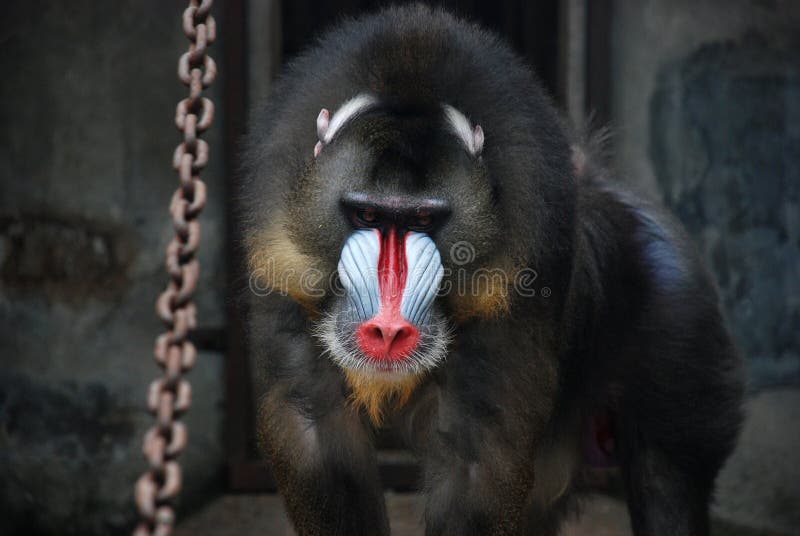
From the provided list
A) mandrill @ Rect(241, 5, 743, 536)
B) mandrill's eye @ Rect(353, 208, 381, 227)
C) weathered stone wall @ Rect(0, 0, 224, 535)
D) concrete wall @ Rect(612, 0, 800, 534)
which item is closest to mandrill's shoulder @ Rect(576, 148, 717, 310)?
mandrill @ Rect(241, 5, 743, 536)

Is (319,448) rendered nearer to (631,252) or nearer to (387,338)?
(387,338)

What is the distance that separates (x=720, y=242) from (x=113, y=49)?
3242mm

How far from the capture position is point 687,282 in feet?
13.4

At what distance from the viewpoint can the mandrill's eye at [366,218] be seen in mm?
2982

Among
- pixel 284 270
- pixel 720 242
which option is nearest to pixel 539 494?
pixel 284 270

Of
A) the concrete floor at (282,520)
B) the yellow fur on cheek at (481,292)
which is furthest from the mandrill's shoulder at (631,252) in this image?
the concrete floor at (282,520)

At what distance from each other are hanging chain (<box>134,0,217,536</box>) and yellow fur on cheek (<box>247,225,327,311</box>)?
105 centimetres

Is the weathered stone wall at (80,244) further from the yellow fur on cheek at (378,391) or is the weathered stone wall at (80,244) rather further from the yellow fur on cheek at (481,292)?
the yellow fur on cheek at (481,292)

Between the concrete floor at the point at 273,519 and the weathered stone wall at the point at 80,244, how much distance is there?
42 cm

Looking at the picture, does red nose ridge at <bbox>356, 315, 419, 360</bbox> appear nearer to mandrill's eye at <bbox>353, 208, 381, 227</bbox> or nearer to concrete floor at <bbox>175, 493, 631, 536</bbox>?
mandrill's eye at <bbox>353, 208, 381, 227</bbox>

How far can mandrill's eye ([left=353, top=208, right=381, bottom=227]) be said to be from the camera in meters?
2.98

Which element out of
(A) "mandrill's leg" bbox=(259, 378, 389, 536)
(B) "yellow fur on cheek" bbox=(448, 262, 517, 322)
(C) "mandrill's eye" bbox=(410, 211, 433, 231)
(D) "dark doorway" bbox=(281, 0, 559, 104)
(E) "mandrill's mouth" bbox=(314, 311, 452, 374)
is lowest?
(A) "mandrill's leg" bbox=(259, 378, 389, 536)

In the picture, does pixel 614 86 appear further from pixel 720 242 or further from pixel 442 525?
pixel 442 525

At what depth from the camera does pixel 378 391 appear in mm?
3131
